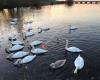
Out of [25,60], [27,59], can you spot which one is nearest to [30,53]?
[27,59]

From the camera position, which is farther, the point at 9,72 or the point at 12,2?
the point at 12,2

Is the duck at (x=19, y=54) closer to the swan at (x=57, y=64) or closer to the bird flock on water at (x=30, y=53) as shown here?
the bird flock on water at (x=30, y=53)

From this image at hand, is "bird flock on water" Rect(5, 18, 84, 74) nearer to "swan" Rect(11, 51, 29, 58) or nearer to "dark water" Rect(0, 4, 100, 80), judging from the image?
"swan" Rect(11, 51, 29, 58)

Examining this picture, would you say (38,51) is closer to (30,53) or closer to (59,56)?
(30,53)

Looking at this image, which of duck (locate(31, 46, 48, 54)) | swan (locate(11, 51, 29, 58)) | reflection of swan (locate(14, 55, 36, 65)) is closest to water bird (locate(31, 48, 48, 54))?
duck (locate(31, 46, 48, 54))

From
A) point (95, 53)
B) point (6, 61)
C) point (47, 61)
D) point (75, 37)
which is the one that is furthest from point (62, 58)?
point (75, 37)

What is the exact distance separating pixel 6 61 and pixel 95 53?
60.2ft

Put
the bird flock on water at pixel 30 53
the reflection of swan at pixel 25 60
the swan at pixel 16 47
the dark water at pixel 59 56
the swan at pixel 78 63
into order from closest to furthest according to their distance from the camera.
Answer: the dark water at pixel 59 56
the swan at pixel 78 63
the bird flock on water at pixel 30 53
the reflection of swan at pixel 25 60
the swan at pixel 16 47

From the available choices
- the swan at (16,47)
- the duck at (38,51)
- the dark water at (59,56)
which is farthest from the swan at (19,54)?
the swan at (16,47)

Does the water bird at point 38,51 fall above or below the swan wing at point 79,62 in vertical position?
above

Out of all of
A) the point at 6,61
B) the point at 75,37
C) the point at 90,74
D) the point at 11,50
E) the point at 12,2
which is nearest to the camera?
the point at 90,74

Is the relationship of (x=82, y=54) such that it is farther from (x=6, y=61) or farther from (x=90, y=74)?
(x=6, y=61)

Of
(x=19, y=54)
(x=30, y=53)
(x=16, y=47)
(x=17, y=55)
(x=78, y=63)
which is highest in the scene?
(x=16, y=47)

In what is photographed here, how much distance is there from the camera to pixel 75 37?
200ft
